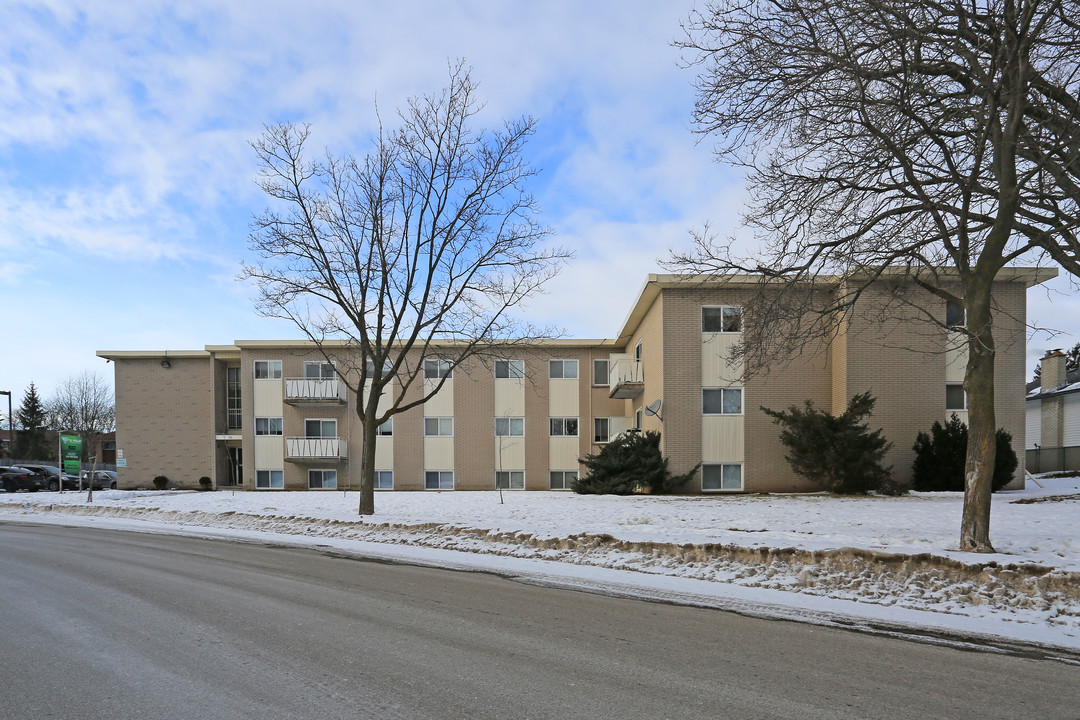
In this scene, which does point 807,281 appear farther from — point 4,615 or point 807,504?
point 4,615

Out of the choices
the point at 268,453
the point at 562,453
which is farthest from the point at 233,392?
the point at 562,453

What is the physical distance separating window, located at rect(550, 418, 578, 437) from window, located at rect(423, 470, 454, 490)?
5.25 meters

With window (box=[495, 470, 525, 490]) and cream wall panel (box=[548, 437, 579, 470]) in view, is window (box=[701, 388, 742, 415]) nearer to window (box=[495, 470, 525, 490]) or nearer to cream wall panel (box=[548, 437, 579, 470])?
cream wall panel (box=[548, 437, 579, 470])

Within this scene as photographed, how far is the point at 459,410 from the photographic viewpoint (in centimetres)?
3381

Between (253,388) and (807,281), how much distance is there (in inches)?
1136

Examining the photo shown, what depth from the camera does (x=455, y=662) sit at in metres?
5.62

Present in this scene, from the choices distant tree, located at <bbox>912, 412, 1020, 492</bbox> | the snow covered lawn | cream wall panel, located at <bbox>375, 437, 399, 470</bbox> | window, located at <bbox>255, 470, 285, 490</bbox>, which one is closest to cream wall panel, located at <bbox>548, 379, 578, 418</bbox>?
cream wall panel, located at <bbox>375, 437, 399, 470</bbox>

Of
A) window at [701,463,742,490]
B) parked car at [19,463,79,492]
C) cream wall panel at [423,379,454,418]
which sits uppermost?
cream wall panel at [423,379,454,418]

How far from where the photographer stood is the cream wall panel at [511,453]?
33.5 meters

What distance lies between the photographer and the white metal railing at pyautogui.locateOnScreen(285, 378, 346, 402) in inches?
1313

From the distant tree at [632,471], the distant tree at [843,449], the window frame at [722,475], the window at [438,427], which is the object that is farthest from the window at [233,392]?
the distant tree at [843,449]

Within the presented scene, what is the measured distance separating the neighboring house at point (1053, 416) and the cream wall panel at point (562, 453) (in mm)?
21634

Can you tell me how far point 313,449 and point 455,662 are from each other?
97.4ft

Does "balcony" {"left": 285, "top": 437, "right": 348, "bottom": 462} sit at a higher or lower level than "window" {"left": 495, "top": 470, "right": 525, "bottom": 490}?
higher
